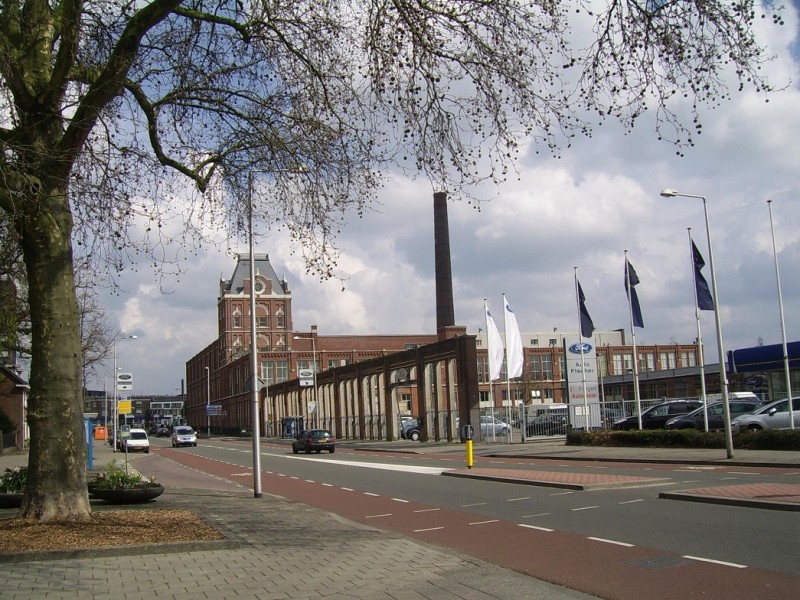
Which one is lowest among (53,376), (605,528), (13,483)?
(605,528)

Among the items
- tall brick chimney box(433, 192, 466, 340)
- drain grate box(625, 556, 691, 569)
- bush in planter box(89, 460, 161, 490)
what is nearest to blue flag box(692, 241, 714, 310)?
drain grate box(625, 556, 691, 569)

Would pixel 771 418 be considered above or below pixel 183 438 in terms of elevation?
above

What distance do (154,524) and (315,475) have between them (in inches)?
597

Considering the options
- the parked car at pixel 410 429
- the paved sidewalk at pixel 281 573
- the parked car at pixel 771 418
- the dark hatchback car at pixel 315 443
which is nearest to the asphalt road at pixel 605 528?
the paved sidewalk at pixel 281 573

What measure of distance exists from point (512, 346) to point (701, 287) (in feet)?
59.2

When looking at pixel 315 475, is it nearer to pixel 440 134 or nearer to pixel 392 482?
pixel 392 482

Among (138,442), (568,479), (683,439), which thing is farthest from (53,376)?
(138,442)

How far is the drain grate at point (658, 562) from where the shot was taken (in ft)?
28.4

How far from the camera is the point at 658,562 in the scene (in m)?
8.86

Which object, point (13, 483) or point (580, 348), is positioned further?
point (580, 348)

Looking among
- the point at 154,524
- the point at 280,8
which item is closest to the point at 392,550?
the point at 154,524

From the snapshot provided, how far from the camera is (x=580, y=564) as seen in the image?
29.4ft

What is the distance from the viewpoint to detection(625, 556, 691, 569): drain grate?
28.4 ft

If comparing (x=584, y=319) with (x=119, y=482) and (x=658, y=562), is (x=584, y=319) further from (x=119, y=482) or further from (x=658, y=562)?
(x=658, y=562)
